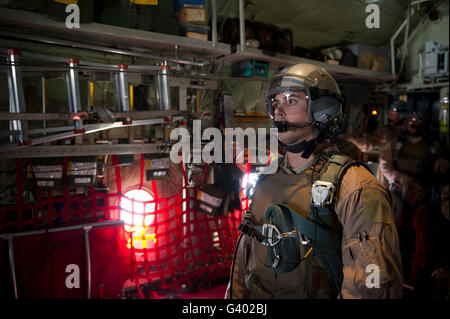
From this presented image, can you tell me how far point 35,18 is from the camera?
2.67 m

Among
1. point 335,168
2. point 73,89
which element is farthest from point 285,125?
point 73,89

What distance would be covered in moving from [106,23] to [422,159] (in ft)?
17.7

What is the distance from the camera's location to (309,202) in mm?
1750

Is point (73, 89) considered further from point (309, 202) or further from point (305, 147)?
point (309, 202)

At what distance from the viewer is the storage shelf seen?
8.85 feet

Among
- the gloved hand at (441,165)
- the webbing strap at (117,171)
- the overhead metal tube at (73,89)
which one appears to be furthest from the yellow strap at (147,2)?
the gloved hand at (441,165)

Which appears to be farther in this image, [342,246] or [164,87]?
[164,87]

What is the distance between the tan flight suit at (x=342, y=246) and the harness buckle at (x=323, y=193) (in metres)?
0.09

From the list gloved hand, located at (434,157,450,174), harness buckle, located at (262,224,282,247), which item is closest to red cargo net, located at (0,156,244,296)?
harness buckle, located at (262,224,282,247)

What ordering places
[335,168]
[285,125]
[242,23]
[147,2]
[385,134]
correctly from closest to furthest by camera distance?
[335,168]
[285,125]
[147,2]
[242,23]
[385,134]

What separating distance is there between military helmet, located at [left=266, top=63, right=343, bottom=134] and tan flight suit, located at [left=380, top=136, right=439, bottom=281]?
13.6 feet

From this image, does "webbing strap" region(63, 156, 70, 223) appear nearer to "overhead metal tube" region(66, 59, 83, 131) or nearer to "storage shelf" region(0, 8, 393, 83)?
"overhead metal tube" region(66, 59, 83, 131)

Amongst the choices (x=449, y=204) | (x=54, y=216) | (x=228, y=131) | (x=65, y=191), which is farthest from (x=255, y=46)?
(x=449, y=204)

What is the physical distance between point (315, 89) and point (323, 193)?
0.68 m
